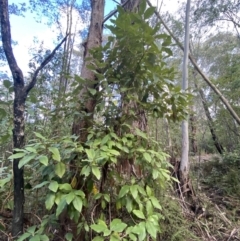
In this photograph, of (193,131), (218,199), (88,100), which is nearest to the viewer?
(88,100)

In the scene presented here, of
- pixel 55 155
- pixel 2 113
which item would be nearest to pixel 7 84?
pixel 2 113

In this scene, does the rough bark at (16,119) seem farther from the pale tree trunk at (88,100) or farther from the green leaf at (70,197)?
the green leaf at (70,197)

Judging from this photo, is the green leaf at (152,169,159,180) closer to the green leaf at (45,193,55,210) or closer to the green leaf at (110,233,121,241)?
the green leaf at (110,233,121,241)

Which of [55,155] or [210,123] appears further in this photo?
[210,123]

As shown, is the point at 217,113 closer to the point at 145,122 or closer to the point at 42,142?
the point at 145,122

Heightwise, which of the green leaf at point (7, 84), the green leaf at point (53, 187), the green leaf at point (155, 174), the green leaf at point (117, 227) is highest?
the green leaf at point (7, 84)

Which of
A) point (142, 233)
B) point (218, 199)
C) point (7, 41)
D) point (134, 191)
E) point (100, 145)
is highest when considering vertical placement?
point (7, 41)

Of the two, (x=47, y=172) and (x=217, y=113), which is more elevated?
(x=217, y=113)

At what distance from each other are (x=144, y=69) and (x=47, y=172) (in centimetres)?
75

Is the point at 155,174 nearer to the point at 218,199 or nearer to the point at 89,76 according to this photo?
the point at 89,76

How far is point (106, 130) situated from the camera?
123 centimetres

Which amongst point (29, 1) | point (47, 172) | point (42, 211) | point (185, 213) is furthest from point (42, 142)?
point (29, 1)

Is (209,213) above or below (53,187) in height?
below

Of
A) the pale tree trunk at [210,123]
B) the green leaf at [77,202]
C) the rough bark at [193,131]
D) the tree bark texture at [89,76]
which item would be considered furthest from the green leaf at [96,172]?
the pale tree trunk at [210,123]
